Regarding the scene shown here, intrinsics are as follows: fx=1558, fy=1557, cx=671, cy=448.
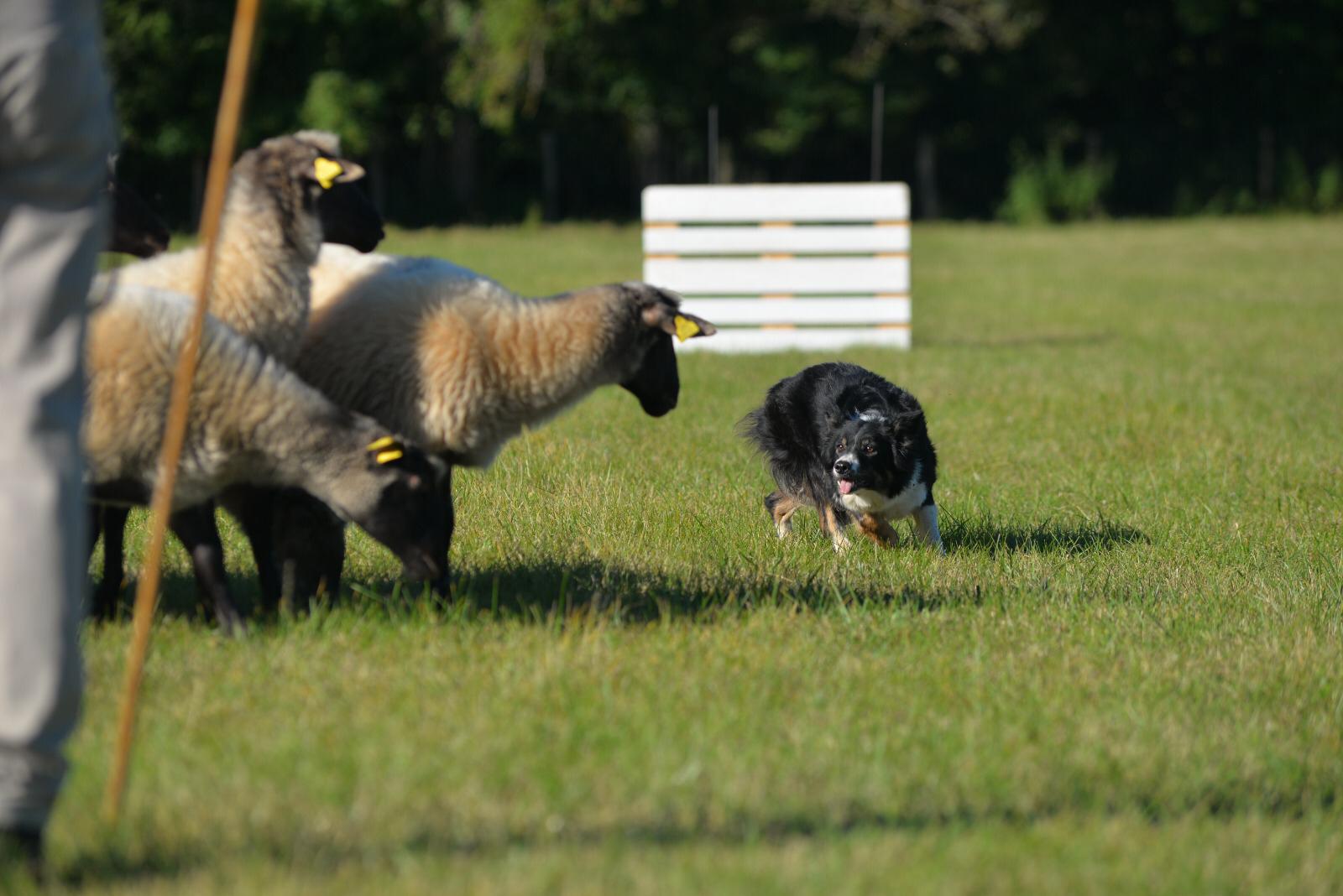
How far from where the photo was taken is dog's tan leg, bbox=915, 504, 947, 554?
700 centimetres

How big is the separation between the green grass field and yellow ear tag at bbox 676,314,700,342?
0.93 meters

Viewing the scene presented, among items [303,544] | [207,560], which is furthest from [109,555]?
[303,544]

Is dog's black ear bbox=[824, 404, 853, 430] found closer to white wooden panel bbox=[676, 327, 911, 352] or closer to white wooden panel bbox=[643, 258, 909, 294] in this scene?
white wooden panel bbox=[676, 327, 911, 352]

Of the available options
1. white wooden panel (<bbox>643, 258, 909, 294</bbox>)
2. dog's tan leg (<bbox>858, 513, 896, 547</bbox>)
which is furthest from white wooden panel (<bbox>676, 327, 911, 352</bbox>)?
dog's tan leg (<bbox>858, 513, 896, 547</bbox>)

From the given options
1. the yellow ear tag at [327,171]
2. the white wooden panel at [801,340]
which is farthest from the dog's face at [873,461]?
the white wooden panel at [801,340]

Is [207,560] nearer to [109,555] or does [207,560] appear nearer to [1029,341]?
[109,555]

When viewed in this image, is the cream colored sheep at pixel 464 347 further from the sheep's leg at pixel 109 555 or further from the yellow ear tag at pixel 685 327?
the sheep's leg at pixel 109 555

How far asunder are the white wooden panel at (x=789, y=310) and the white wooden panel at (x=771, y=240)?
46 centimetres

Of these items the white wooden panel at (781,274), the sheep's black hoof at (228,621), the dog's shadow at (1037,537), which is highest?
the white wooden panel at (781,274)

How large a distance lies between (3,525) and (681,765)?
1.63 metres

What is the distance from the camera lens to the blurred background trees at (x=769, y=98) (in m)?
33.2

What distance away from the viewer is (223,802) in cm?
339

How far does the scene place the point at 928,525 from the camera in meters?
7.07

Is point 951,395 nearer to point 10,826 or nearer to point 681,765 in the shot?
point 681,765
